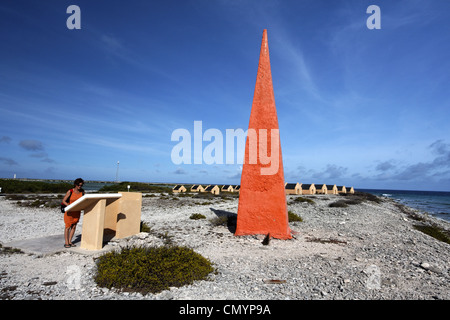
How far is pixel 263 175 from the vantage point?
874 centimetres

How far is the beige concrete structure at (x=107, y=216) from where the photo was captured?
6055 mm

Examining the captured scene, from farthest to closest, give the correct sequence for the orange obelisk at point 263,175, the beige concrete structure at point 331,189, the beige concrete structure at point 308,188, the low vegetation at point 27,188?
1. the beige concrete structure at point 331,189
2. the beige concrete structure at point 308,188
3. the low vegetation at point 27,188
4. the orange obelisk at point 263,175

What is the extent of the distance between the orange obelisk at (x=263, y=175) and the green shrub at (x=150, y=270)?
363cm

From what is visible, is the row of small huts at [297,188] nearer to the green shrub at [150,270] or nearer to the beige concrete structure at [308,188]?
the beige concrete structure at [308,188]

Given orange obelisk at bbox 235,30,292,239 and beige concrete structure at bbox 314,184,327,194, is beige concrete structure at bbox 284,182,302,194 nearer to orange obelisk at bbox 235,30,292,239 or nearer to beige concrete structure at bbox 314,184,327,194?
beige concrete structure at bbox 314,184,327,194

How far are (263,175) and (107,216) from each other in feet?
17.8

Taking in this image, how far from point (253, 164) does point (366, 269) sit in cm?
467

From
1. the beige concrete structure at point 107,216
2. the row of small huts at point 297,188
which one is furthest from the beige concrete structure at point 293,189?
the beige concrete structure at point 107,216

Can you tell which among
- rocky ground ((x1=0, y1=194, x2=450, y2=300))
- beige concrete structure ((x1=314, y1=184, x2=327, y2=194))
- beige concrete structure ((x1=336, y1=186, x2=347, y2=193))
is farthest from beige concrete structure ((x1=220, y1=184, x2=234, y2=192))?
rocky ground ((x1=0, y1=194, x2=450, y2=300))

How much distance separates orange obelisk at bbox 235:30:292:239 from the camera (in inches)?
337

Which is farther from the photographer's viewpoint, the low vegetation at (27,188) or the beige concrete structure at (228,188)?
the beige concrete structure at (228,188)
